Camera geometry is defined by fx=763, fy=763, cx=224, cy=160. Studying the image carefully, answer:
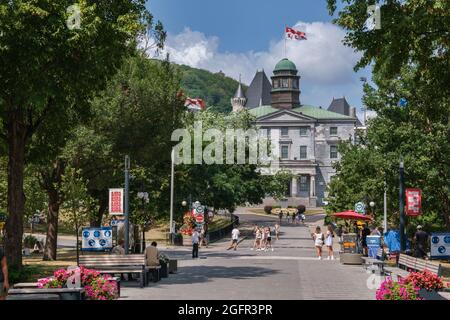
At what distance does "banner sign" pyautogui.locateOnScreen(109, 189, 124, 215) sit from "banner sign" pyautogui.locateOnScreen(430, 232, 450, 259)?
43.7 feet

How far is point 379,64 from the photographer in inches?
A: 893

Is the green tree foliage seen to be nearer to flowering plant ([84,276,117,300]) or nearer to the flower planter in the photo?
the flower planter

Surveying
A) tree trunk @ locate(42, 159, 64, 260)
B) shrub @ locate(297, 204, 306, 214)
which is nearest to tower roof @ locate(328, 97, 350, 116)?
shrub @ locate(297, 204, 306, 214)

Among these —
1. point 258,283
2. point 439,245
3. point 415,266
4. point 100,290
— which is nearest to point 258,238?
point 439,245

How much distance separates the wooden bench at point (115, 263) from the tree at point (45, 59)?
2.97 meters

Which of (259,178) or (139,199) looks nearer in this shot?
(139,199)

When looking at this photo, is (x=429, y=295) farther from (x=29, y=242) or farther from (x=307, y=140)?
(x=307, y=140)

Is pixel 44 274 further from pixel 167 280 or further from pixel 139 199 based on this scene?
pixel 139 199

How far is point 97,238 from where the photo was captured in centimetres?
3178

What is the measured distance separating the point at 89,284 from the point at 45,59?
8.09m

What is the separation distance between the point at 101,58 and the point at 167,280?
731 cm

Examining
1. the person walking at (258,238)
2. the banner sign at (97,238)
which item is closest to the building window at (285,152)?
the person walking at (258,238)

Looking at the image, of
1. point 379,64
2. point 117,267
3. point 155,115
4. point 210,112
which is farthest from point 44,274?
point 210,112

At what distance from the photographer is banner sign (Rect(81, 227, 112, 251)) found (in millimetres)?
31578
